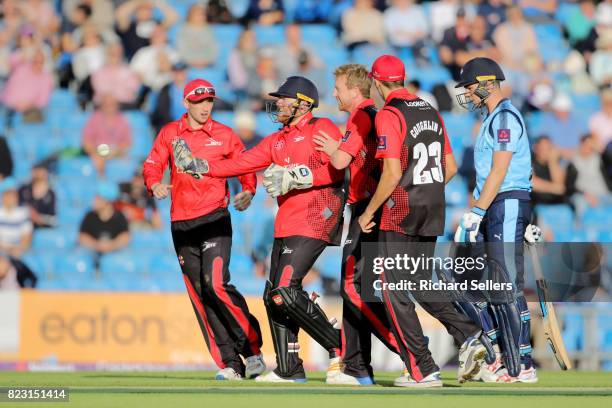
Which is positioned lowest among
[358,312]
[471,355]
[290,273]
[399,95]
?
[471,355]

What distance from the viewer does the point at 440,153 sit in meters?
8.78

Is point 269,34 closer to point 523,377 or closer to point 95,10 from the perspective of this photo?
point 95,10

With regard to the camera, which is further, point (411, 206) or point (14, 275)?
point (14, 275)

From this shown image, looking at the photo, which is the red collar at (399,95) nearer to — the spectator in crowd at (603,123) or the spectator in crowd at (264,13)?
the spectator in crowd at (603,123)

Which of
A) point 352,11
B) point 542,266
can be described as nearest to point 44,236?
point 352,11

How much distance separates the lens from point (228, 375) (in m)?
10.1

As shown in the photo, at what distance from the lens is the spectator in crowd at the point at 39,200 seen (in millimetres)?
16344

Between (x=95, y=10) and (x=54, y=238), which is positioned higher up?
(x=95, y=10)

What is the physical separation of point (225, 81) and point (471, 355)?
1046cm

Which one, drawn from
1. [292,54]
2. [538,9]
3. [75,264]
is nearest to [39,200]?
[75,264]

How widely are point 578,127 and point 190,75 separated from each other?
5981 mm

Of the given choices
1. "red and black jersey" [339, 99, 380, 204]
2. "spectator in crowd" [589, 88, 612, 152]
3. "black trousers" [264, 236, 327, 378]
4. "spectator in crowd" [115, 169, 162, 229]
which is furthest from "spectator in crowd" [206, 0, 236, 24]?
"black trousers" [264, 236, 327, 378]

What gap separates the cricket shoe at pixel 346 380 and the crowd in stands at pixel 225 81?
624 cm

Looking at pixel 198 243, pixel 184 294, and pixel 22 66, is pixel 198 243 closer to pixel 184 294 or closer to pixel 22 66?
pixel 184 294
